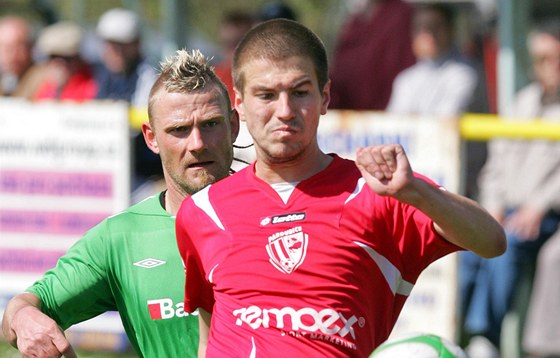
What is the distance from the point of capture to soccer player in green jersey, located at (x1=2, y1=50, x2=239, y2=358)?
16.5 ft

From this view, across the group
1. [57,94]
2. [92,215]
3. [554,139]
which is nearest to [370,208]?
[554,139]

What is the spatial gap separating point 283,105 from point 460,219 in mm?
715

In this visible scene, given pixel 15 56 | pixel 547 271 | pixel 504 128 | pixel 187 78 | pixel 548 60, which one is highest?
pixel 187 78

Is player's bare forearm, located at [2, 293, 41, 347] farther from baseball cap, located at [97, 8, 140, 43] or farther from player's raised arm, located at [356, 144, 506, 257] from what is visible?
baseball cap, located at [97, 8, 140, 43]

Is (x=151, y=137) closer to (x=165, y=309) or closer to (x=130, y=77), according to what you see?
(x=165, y=309)

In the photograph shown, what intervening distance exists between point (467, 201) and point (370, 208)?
1.23ft

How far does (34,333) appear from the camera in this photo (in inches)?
179

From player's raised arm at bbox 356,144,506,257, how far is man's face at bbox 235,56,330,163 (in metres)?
0.35

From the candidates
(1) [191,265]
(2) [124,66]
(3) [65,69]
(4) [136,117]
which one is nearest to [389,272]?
(1) [191,265]

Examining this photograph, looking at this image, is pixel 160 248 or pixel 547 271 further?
pixel 547 271

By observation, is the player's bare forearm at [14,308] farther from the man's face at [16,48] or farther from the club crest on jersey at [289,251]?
the man's face at [16,48]

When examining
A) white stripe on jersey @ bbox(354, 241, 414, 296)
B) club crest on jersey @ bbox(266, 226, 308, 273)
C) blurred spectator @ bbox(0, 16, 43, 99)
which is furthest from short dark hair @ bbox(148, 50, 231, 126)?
blurred spectator @ bbox(0, 16, 43, 99)

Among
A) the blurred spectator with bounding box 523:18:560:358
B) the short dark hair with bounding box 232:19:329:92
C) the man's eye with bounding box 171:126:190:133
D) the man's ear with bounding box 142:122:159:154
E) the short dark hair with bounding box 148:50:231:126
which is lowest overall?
the blurred spectator with bounding box 523:18:560:358

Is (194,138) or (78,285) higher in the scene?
(194,138)
